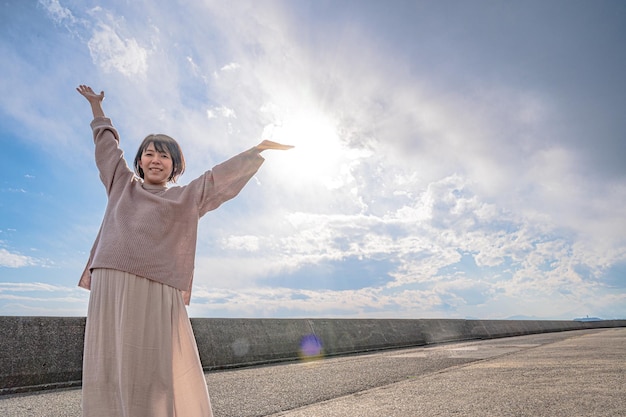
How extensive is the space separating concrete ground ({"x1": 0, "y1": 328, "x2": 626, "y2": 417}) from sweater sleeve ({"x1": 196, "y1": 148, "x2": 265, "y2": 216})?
1.55 meters

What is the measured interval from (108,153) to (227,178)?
705mm

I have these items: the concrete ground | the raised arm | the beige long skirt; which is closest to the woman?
the beige long skirt

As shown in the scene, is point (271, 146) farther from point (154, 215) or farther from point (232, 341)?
point (232, 341)

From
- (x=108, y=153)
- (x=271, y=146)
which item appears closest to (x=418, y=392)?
(x=271, y=146)

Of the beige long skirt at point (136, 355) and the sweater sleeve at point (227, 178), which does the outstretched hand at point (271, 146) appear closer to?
the sweater sleeve at point (227, 178)

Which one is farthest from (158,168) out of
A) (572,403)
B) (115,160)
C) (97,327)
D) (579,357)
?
(579,357)

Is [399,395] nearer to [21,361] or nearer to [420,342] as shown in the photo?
[21,361]

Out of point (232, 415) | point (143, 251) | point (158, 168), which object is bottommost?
point (232, 415)

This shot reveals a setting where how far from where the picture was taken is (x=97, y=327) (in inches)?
89.9

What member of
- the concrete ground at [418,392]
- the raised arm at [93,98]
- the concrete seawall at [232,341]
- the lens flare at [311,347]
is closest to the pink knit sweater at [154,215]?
the raised arm at [93,98]

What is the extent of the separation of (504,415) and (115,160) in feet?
8.58

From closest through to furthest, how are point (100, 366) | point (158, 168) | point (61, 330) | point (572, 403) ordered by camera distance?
point (100, 366), point (158, 168), point (572, 403), point (61, 330)

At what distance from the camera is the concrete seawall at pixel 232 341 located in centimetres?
473

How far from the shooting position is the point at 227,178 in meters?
2.61
